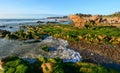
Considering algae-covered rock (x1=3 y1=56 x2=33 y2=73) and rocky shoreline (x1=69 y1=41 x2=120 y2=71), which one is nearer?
algae-covered rock (x1=3 y1=56 x2=33 y2=73)

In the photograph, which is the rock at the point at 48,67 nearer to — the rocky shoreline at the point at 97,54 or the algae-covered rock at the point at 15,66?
the algae-covered rock at the point at 15,66

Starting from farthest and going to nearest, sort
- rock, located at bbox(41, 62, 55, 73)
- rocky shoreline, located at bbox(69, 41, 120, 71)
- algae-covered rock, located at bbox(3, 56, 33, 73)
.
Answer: rocky shoreline, located at bbox(69, 41, 120, 71) < algae-covered rock, located at bbox(3, 56, 33, 73) < rock, located at bbox(41, 62, 55, 73)

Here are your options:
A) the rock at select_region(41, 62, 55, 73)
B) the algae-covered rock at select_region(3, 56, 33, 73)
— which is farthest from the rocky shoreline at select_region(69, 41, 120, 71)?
the algae-covered rock at select_region(3, 56, 33, 73)

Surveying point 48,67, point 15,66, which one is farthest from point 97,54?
point 15,66

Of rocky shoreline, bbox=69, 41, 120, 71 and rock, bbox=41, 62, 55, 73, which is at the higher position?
rock, bbox=41, 62, 55, 73

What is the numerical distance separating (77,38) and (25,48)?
1513 centimetres

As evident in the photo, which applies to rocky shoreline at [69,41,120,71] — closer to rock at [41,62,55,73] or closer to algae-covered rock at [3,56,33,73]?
rock at [41,62,55,73]

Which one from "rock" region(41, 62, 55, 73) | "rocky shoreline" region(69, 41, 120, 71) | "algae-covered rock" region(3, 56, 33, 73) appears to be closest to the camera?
"rock" region(41, 62, 55, 73)

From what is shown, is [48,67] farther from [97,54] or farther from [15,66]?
[97,54]

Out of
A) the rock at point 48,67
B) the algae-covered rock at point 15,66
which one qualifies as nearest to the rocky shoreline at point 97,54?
the rock at point 48,67

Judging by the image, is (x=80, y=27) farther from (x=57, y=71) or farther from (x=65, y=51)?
(x=57, y=71)

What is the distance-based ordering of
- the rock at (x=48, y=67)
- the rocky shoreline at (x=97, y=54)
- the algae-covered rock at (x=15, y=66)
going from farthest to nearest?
the rocky shoreline at (x=97, y=54) < the algae-covered rock at (x=15, y=66) < the rock at (x=48, y=67)

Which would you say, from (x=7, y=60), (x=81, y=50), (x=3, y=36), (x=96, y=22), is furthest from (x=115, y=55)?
(x=96, y=22)

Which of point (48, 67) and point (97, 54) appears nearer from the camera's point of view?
point (48, 67)
